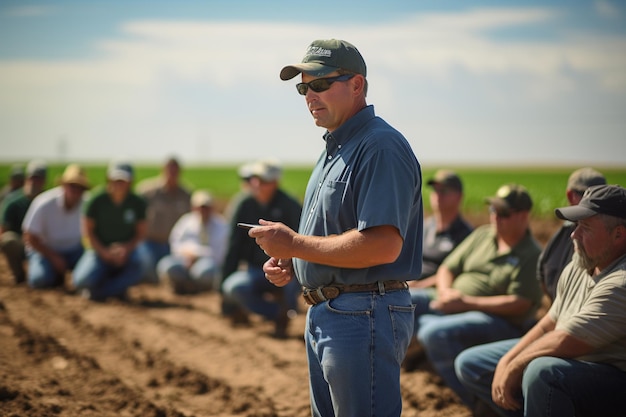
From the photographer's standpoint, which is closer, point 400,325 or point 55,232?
point 400,325

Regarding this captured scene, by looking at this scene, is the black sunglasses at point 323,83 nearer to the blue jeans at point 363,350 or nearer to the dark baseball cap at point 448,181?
the blue jeans at point 363,350

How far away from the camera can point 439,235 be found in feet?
24.0

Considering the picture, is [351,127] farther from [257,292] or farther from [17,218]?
[17,218]

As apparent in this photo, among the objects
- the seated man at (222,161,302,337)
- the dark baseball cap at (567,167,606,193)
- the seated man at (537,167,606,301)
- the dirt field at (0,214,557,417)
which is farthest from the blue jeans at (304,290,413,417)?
the seated man at (222,161,302,337)

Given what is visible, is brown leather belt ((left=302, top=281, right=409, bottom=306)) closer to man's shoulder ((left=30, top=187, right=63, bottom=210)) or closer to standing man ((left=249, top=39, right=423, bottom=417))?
standing man ((left=249, top=39, right=423, bottom=417))

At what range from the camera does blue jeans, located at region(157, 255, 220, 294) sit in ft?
34.8

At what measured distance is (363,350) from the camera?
3.21m

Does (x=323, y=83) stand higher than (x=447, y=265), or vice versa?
(x=323, y=83)

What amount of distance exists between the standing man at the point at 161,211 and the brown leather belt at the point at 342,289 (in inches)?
307

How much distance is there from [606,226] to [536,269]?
5.47 ft

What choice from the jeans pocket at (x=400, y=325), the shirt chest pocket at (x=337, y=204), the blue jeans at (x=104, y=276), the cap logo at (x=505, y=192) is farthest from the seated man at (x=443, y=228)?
the blue jeans at (x=104, y=276)

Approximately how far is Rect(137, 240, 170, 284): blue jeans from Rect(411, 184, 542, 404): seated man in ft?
19.3

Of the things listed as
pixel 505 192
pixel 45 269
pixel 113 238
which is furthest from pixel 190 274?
pixel 505 192

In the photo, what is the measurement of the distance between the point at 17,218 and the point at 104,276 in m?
2.22
